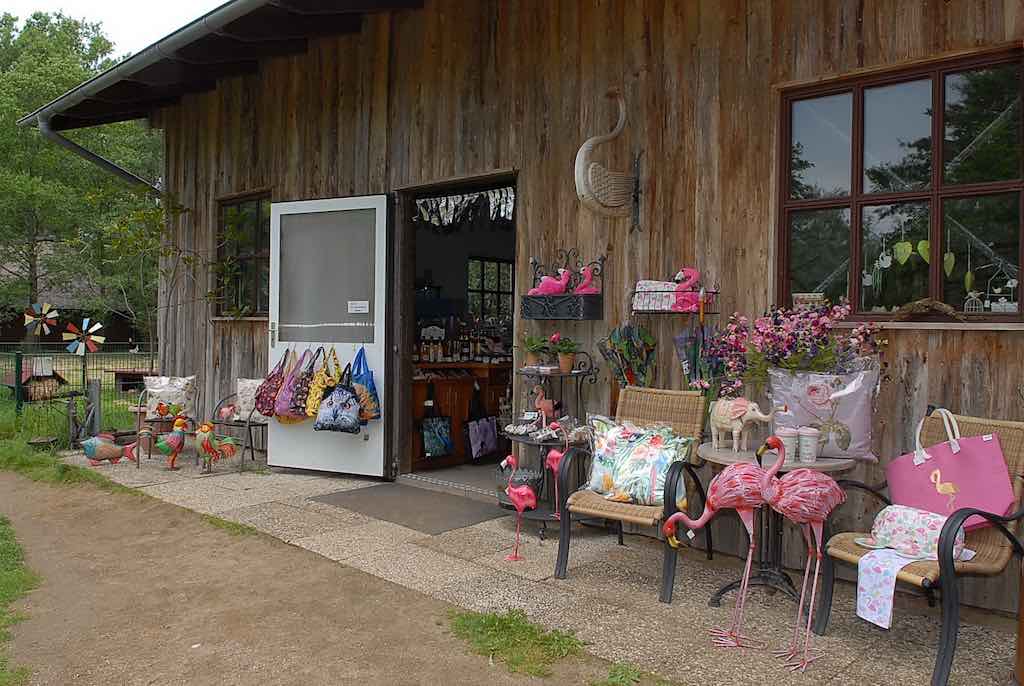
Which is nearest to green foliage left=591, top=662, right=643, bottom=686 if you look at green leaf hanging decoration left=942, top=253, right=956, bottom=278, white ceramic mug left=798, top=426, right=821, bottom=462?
white ceramic mug left=798, top=426, right=821, bottom=462

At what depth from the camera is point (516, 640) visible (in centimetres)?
303

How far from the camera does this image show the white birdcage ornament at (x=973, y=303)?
342cm

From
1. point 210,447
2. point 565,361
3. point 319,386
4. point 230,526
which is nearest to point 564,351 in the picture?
point 565,361

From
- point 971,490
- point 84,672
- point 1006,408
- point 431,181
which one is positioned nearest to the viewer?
point 84,672

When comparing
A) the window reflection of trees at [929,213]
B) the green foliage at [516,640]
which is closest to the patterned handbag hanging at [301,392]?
the green foliage at [516,640]

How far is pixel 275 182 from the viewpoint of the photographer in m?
6.84

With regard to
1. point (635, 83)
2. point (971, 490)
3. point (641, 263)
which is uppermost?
point (635, 83)

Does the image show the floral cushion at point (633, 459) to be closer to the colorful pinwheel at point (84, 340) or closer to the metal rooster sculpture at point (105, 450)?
→ the metal rooster sculpture at point (105, 450)

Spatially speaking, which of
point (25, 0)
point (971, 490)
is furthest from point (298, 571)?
point (25, 0)

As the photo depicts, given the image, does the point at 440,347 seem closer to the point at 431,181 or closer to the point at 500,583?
the point at 431,181

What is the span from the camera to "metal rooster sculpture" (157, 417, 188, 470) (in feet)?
20.7

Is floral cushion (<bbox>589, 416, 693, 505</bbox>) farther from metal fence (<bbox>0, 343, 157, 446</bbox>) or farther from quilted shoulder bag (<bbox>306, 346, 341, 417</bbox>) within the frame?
metal fence (<bbox>0, 343, 157, 446</bbox>)

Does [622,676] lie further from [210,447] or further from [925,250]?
[210,447]

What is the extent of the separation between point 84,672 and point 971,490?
326 cm
